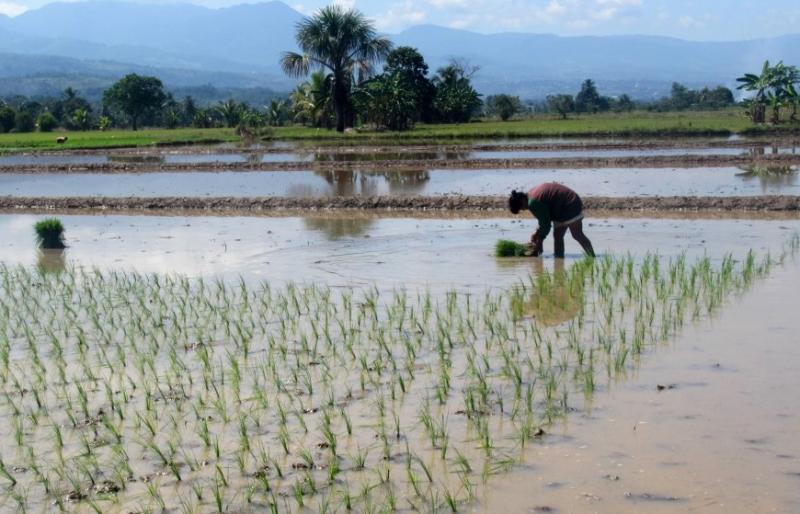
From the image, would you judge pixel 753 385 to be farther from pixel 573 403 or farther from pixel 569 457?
pixel 569 457

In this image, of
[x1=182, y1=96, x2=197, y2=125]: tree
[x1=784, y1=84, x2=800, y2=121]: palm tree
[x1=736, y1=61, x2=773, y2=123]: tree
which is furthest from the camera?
[x1=182, y1=96, x2=197, y2=125]: tree

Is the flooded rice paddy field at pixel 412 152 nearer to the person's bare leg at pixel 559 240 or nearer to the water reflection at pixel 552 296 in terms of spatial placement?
the person's bare leg at pixel 559 240

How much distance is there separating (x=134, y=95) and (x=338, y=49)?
27.8 m

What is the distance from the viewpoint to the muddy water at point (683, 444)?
376 cm

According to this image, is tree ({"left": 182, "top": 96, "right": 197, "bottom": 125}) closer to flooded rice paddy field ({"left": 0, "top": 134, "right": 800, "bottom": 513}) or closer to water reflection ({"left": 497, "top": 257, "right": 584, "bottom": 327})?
flooded rice paddy field ({"left": 0, "top": 134, "right": 800, "bottom": 513})

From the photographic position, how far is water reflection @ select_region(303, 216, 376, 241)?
12.0m

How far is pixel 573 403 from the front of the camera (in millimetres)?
4898

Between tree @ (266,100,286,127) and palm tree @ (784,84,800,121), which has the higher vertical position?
tree @ (266,100,286,127)

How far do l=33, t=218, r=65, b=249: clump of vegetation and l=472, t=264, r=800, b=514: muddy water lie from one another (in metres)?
8.49

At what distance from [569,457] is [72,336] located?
4164 mm

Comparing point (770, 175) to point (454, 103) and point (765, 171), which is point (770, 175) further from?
point (454, 103)

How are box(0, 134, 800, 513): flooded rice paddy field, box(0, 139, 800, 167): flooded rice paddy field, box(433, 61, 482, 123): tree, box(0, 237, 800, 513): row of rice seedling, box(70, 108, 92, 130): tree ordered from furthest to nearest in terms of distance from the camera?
box(70, 108, 92, 130): tree → box(433, 61, 482, 123): tree → box(0, 139, 800, 167): flooded rice paddy field → box(0, 237, 800, 513): row of rice seedling → box(0, 134, 800, 513): flooded rice paddy field

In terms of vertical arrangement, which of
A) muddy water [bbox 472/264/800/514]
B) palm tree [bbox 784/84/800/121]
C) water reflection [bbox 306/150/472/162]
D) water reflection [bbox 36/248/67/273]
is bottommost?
muddy water [bbox 472/264/800/514]

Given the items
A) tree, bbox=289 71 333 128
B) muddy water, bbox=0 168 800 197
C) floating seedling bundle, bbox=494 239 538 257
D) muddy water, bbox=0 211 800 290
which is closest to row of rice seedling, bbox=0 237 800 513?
muddy water, bbox=0 211 800 290
